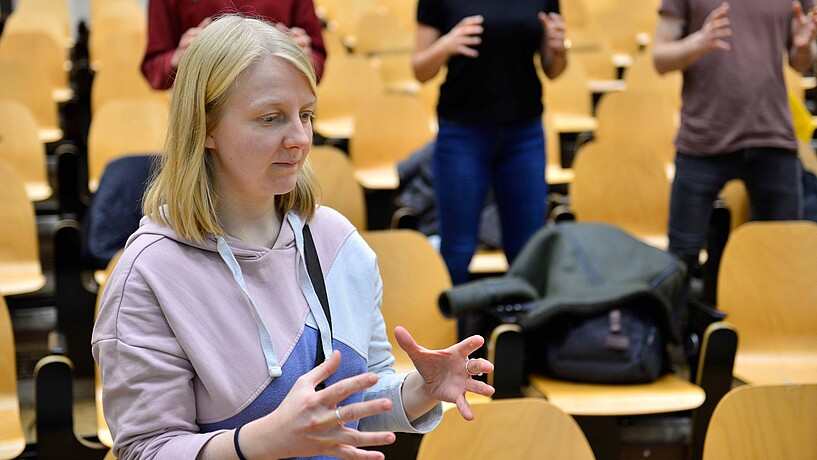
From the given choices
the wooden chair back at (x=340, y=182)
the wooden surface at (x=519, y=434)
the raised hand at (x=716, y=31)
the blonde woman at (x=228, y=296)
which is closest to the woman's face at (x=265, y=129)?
the blonde woman at (x=228, y=296)

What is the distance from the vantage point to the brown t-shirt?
2.88m

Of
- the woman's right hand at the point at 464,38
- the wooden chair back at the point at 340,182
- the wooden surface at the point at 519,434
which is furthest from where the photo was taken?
the wooden chair back at the point at 340,182

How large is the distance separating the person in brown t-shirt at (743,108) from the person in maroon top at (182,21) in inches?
40.9

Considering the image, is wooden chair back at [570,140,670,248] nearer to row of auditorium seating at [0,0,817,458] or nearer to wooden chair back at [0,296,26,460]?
row of auditorium seating at [0,0,817,458]

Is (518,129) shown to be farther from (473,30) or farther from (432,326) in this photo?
(432,326)

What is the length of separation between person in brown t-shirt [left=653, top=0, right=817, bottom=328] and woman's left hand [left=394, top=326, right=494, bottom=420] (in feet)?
5.96

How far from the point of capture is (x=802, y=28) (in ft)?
9.52

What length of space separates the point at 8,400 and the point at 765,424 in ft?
5.57

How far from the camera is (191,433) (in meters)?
1.24

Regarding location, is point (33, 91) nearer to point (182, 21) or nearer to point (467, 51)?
point (182, 21)

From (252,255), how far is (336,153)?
1960 mm

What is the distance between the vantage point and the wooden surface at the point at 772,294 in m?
2.75

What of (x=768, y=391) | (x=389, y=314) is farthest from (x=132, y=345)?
(x=389, y=314)

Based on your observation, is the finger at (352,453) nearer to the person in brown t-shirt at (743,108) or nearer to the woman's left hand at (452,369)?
the woman's left hand at (452,369)
